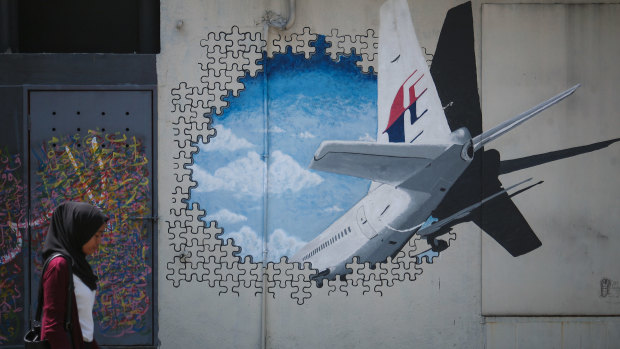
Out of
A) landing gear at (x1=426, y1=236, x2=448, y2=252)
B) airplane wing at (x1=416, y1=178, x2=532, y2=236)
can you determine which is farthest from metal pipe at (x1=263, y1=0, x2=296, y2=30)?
landing gear at (x1=426, y1=236, x2=448, y2=252)

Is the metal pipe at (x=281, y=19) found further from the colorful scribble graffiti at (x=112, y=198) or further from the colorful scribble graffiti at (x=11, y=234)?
the colorful scribble graffiti at (x=11, y=234)

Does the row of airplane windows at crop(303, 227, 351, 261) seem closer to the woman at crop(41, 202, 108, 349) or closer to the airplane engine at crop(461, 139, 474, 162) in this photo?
the airplane engine at crop(461, 139, 474, 162)

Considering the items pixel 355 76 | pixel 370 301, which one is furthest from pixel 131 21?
pixel 370 301

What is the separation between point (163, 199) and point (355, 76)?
6.58ft

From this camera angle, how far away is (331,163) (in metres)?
5.86

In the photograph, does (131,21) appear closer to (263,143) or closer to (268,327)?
(263,143)

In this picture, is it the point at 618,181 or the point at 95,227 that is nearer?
the point at 95,227

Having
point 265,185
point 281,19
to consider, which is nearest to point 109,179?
point 265,185

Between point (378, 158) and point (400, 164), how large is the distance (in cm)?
20

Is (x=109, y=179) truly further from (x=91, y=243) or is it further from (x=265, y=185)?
(x=91, y=243)

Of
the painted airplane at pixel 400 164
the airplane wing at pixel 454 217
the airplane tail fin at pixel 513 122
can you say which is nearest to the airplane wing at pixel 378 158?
the painted airplane at pixel 400 164

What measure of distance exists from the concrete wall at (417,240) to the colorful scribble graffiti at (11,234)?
1216mm

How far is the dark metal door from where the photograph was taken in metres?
5.74

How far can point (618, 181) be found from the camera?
19.6 ft
